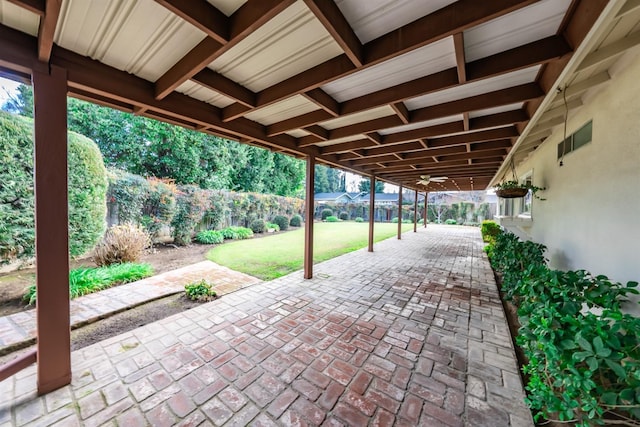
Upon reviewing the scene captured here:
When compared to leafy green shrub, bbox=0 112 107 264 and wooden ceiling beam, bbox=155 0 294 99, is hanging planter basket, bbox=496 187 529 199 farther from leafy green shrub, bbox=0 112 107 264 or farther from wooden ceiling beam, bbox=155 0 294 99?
leafy green shrub, bbox=0 112 107 264

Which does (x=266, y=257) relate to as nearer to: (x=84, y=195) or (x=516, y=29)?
(x=84, y=195)

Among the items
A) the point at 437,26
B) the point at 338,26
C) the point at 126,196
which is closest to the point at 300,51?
the point at 338,26

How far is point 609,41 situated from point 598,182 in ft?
3.94

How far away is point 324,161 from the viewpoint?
4891 millimetres

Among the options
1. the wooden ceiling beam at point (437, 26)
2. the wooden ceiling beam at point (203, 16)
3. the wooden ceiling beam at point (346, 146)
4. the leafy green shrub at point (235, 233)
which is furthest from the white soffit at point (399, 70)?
the leafy green shrub at point (235, 233)

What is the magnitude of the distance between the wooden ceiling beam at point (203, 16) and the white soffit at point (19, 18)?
0.98 m

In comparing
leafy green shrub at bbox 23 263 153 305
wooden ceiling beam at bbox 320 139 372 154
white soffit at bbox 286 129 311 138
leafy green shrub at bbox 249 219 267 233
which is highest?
white soffit at bbox 286 129 311 138

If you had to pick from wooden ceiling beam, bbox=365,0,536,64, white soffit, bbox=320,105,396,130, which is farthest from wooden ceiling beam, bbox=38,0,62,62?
white soffit, bbox=320,105,396,130

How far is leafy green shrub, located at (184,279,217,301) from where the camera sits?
349cm

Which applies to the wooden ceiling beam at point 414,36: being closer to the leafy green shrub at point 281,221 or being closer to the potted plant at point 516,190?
the potted plant at point 516,190

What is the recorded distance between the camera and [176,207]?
23.9 feet

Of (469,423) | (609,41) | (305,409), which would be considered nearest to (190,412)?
(305,409)

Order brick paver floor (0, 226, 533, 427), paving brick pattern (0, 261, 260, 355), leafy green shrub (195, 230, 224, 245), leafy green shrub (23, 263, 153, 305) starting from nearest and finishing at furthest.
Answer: brick paver floor (0, 226, 533, 427) < paving brick pattern (0, 261, 260, 355) < leafy green shrub (23, 263, 153, 305) < leafy green shrub (195, 230, 224, 245)

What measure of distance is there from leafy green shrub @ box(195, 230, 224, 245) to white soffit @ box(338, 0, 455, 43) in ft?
27.1
